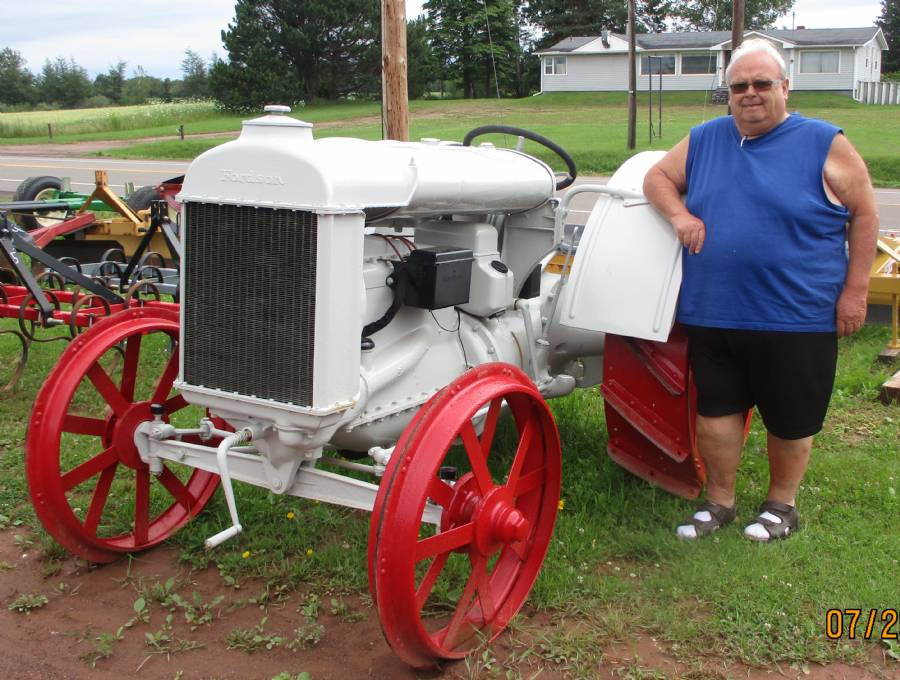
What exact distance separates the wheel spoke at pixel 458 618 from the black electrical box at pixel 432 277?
937mm

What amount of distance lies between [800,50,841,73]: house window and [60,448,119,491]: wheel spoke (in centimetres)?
4742

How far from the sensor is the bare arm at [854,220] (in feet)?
10.4

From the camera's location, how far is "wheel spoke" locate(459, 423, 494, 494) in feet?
9.20

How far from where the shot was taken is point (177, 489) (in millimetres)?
3781

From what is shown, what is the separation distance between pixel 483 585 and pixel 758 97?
187cm

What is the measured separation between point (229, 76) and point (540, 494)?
130ft

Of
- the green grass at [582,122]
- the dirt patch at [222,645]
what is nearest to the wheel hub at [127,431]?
the dirt patch at [222,645]

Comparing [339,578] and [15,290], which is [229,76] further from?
[339,578]

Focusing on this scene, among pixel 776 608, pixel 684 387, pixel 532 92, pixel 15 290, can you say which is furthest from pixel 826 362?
pixel 532 92

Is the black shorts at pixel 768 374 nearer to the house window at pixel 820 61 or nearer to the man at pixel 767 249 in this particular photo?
the man at pixel 767 249

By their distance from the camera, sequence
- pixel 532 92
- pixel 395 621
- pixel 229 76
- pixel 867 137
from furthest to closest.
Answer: pixel 532 92 < pixel 229 76 < pixel 867 137 < pixel 395 621

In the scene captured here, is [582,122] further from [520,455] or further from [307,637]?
[307,637]

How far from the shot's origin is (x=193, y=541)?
3.71 meters

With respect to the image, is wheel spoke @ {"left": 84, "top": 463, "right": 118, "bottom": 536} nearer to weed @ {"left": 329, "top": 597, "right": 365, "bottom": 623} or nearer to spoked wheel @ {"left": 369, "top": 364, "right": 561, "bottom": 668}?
weed @ {"left": 329, "top": 597, "right": 365, "bottom": 623}
